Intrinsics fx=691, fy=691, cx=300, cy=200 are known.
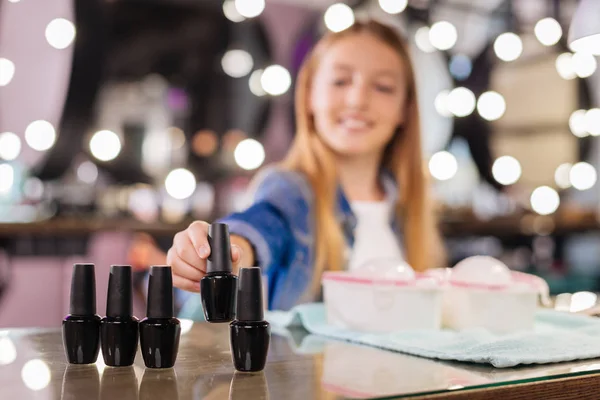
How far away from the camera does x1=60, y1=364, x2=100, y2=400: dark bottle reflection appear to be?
1.87 feet

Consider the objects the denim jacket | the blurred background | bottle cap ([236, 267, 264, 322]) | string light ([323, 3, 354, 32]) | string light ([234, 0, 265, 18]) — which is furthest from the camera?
string light ([323, 3, 354, 32])

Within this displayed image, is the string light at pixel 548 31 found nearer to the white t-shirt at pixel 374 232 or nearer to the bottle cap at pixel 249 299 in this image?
the white t-shirt at pixel 374 232

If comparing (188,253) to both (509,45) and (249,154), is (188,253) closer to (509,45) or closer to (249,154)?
(249,154)

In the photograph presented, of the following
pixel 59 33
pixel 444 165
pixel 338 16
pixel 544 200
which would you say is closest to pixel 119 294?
pixel 59 33

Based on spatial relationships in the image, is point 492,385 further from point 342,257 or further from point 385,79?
point 385,79

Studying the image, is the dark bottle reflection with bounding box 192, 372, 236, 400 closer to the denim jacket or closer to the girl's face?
the denim jacket

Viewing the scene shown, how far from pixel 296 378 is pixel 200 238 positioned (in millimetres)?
195

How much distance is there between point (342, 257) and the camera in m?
1.56

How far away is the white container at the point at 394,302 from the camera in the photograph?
0.89m

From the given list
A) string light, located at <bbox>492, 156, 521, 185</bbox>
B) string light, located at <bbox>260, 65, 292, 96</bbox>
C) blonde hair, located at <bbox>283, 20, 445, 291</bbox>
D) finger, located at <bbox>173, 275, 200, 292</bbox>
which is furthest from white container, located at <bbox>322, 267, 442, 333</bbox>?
string light, located at <bbox>492, 156, 521, 185</bbox>

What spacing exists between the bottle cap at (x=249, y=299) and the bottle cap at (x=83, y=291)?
0.16 m

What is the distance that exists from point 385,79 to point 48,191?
1891mm

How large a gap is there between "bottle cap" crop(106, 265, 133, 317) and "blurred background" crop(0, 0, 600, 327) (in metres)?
1.81

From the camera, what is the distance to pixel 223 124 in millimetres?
3479
